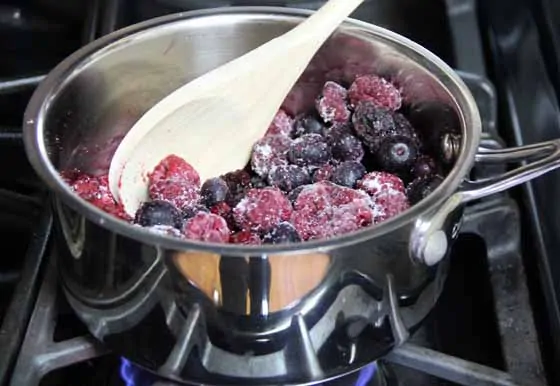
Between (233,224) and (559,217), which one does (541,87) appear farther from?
(233,224)

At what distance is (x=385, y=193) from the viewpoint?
0.59m

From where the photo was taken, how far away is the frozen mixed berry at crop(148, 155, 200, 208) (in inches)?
24.1

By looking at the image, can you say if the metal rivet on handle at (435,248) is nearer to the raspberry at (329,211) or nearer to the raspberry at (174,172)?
the raspberry at (329,211)

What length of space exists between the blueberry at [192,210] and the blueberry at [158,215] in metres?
0.01

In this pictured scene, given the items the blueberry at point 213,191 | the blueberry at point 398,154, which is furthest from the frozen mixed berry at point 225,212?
the blueberry at point 398,154

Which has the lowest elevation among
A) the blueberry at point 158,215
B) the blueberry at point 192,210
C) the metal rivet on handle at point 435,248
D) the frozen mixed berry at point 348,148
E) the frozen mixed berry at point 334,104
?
the metal rivet on handle at point 435,248

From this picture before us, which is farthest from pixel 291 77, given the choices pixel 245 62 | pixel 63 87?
pixel 63 87

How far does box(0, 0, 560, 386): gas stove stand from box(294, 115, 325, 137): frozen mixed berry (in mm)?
113

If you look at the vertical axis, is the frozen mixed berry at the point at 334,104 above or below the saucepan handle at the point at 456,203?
above

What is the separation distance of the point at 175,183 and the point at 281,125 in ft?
0.33

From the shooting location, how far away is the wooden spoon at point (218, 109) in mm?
619

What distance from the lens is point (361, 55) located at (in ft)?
2.14

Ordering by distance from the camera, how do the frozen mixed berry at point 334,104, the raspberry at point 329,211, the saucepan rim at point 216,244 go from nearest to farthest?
the saucepan rim at point 216,244 < the raspberry at point 329,211 < the frozen mixed berry at point 334,104

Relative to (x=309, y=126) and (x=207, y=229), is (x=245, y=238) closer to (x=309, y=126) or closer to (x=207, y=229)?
(x=207, y=229)
